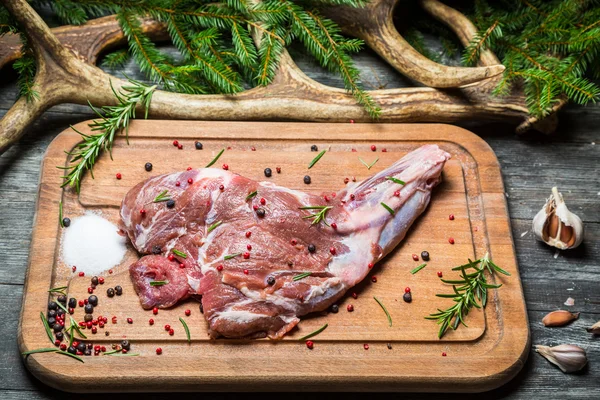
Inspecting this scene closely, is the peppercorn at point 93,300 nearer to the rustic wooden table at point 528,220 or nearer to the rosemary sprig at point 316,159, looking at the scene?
the rustic wooden table at point 528,220

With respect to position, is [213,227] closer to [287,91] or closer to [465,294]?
[287,91]

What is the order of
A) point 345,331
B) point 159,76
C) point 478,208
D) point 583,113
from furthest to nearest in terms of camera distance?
point 583,113
point 159,76
point 478,208
point 345,331

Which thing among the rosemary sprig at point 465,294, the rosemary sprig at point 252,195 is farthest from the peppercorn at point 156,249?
the rosemary sprig at point 465,294

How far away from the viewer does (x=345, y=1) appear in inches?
164

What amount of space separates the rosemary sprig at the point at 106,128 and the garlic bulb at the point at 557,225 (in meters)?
2.40

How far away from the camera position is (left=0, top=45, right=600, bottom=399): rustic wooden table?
3.60 metres

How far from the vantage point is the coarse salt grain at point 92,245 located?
3.63m

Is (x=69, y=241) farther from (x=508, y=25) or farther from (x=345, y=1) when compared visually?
(x=508, y=25)

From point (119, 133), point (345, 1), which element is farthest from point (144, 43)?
point (345, 1)

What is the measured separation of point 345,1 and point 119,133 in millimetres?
1579

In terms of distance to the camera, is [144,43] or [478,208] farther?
[144,43]

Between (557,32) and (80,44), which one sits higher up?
(557,32)

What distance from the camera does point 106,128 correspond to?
3953 millimetres

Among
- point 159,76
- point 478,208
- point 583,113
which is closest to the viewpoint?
point 478,208
